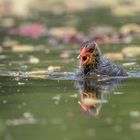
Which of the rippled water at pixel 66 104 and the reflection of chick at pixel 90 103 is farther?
the reflection of chick at pixel 90 103

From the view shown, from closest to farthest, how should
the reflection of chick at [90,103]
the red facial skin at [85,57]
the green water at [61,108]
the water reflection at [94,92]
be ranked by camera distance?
the green water at [61,108], the reflection of chick at [90,103], the water reflection at [94,92], the red facial skin at [85,57]

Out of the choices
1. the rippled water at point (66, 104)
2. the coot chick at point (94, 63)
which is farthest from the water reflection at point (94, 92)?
the coot chick at point (94, 63)

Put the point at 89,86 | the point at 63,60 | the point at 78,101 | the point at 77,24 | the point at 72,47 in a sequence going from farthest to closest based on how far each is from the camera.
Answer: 1. the point at 77,24
2. the point at 72,47
3. the point at 63,60
4. the point at 89,86
5. the point at 78,101

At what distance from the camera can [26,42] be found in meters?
16.9

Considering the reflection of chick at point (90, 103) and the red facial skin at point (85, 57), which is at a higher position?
the red facial skin at point (85, 57)

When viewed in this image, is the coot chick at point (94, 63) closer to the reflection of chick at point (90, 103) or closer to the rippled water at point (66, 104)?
the rippled water at point (66, 104)

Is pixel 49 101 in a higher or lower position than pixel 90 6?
lower

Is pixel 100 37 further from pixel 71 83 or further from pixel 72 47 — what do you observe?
pixel 71 83

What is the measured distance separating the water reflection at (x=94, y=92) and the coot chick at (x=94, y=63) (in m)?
0.19

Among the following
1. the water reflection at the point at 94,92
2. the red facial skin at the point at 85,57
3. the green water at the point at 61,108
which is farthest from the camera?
the red facial skin at the point at 85,57

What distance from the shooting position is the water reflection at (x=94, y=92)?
9115 millimetres

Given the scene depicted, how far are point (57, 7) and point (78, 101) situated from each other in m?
15.5

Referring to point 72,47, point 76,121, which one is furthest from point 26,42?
point 76,121

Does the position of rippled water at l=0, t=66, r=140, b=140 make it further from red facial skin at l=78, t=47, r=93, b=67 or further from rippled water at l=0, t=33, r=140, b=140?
red facial skin at l=78, t=47, r=93, b=67
